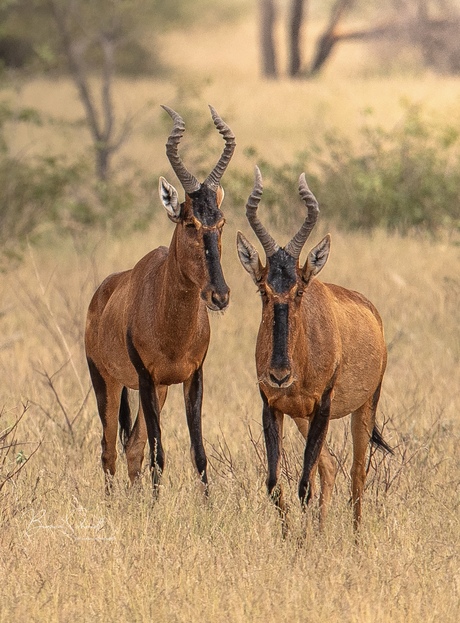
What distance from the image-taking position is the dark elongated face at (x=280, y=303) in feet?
18.1

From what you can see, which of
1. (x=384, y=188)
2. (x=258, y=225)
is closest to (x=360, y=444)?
(x=258, y=225)

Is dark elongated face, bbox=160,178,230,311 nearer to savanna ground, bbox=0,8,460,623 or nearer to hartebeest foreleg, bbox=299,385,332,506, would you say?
hartebeest foreleg, bbox=299,385,332,506

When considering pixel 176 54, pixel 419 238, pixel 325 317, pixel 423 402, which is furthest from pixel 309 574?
pixel 176 54

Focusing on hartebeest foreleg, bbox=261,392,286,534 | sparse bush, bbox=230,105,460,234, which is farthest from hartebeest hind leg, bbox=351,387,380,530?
sparse bush, bbox=230,105,460,234

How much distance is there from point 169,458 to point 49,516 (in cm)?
134

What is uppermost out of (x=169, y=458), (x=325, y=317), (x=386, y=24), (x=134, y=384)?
→ (x=386, y=24)

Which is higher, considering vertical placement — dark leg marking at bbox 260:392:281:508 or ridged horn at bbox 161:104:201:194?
ridged horn at bbox 161:104:201:194

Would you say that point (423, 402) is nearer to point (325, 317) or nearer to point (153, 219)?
point (325, 317)

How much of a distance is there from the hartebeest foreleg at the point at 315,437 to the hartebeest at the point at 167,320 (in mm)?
679

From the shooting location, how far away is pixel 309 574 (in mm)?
5480

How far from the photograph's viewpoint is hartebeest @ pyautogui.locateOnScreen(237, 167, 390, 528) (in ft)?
18.2

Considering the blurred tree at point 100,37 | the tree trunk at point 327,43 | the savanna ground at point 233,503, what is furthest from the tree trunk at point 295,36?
the savanna ground at point 233,503

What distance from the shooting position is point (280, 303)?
5535mm

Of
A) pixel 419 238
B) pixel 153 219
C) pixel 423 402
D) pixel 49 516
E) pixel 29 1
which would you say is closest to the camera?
pixel 49 516
